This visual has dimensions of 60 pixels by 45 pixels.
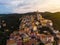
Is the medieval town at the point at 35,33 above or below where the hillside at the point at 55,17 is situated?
below

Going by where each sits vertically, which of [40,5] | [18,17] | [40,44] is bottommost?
[40,44]

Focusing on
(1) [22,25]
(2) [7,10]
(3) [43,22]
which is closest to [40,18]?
(3) [43,22]

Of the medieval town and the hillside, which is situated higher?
the hillside

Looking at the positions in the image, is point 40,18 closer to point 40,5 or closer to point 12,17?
point 40,5

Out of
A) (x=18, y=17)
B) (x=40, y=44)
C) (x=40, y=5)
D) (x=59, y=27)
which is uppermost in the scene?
(x=40, y=5)

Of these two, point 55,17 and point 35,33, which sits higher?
point 55,17

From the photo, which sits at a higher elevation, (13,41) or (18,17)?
(18,17)

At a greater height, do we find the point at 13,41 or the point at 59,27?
the point at 59,27

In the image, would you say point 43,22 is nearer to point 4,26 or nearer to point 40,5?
point 40,5

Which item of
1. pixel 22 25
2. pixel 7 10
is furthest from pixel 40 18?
pixel 7 10
